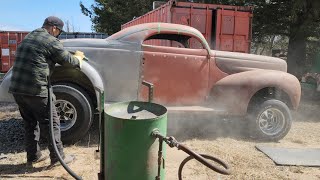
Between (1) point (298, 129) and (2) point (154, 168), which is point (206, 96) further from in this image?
(2) point (154, 168)

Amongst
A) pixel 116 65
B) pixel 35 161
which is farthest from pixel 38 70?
pixel 116 65

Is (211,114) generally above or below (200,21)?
below

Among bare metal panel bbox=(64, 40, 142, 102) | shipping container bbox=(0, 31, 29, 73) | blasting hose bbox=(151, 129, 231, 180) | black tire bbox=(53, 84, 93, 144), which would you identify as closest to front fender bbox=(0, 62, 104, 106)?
bare metal panel bbox=(64, 40, 142, 102)

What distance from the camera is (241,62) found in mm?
6859

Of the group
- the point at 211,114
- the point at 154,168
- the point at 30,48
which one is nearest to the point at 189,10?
the point at 211,114

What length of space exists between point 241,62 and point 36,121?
147 inches

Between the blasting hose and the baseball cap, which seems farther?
the baseball cap

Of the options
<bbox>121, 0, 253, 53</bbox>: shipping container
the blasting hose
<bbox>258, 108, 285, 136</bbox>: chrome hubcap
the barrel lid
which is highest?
<bbox>121, 0, 253, 53</bbox>: shipping container

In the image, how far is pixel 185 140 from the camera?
6.46 meters

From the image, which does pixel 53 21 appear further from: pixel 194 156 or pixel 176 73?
pixel 194 156

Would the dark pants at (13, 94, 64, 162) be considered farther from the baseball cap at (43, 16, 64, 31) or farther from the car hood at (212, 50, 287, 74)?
the car hood at (212, 50, 287, 74)

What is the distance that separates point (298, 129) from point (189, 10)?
15.8 feet

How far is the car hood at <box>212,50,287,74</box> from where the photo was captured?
6.72 m

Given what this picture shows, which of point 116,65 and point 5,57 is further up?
point 116,65
